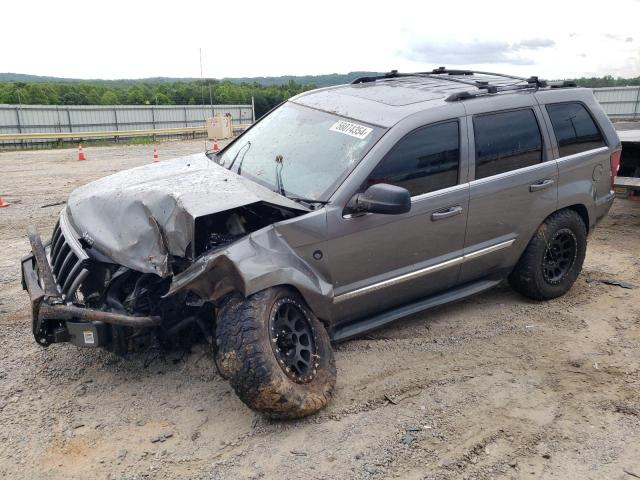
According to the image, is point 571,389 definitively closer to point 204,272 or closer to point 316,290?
point 316,290

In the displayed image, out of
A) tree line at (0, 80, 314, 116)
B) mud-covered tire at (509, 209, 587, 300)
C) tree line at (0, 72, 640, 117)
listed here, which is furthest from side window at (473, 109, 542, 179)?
tree line at (0, 80, 314, 116)

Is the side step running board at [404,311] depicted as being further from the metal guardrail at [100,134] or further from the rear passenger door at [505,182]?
the metal guardrail at [100,134]

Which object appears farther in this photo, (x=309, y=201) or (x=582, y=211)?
(x=582, y=211)

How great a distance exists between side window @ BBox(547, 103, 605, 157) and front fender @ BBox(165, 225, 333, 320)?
2.68 meters

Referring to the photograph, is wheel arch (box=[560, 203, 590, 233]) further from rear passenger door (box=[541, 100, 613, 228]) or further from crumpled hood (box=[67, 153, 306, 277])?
crumpled hood (box=[67, 153, 306, 277])

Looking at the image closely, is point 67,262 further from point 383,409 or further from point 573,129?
point 573,129

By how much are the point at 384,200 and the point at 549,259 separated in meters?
2.35

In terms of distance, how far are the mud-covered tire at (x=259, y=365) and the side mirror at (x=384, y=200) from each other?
74cm

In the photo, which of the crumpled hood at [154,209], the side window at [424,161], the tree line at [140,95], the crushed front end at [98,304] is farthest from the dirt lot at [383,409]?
the tree line at [140,95]

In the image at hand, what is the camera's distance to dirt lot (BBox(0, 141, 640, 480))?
3123mm

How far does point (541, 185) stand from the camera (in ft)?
15.7

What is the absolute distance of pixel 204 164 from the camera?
4.75 meters

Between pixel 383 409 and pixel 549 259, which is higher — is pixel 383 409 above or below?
below

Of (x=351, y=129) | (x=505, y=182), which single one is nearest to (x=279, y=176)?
(x=351, y=129)
